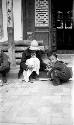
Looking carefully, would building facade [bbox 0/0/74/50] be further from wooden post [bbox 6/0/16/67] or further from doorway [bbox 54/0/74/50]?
wooden post [bbox 6/0/16/67]

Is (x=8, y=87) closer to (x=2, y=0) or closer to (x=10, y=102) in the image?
(x=10, y=102)

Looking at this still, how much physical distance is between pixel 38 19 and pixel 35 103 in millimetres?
6392

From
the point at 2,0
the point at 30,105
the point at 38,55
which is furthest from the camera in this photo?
the point at 2,0

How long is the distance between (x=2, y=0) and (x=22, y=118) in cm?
756

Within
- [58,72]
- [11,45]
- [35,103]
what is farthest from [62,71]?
[11,45]

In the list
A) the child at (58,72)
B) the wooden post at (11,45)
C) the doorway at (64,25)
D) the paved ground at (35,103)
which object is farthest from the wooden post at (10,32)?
the doorway at (64,25)

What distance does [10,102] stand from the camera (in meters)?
8.80

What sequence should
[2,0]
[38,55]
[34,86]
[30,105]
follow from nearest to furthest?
[30,105] < [34,86] < [38,55] < [2,0]

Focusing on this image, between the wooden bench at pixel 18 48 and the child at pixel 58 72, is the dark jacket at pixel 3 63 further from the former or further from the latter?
the wooden bench at pixel 18 48

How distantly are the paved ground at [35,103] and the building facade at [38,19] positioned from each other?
3661 mm

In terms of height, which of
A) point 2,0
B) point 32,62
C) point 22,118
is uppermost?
point 2,0

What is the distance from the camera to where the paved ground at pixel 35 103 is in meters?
7.46

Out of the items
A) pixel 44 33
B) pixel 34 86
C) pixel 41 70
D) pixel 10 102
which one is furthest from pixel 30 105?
pixel 44 33

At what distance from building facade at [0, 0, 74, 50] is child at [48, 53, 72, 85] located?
398cm
